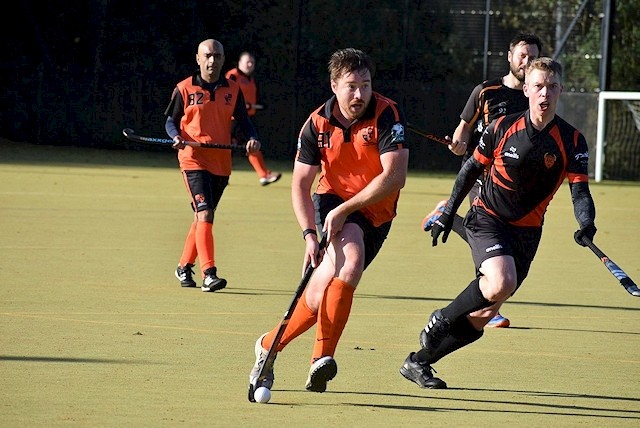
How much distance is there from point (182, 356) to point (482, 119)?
9.27ft

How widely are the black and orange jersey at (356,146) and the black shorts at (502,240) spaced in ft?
1.42

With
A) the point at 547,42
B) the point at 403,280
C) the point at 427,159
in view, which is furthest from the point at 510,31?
the point at 403,280

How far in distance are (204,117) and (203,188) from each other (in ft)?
1.88

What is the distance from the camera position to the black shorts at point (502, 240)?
583cm

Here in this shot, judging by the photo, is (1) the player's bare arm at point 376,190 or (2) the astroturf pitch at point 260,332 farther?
(1) the player's bare arm at point 376,190

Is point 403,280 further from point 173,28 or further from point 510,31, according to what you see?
point 173,28

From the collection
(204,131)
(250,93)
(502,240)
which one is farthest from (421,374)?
(250,93)

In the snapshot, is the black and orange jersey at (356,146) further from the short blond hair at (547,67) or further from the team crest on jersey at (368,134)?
the short blond hair at (547,67)

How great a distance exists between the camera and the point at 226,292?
28.0 feet

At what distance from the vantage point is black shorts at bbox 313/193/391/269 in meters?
5.73

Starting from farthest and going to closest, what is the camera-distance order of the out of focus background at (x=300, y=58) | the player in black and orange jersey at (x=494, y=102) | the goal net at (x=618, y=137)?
the out of focus background at (x=300, y=58)
the goal net at (x=618, y=137)
the player in black and orange jersey at (x=494, y=102)

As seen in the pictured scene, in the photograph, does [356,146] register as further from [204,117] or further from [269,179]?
[269,179]

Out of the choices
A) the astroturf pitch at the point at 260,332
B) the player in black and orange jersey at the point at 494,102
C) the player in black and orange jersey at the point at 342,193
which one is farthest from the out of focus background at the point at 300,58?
the player in black and orange jersey at the point at 342,193

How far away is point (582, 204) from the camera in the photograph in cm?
578
